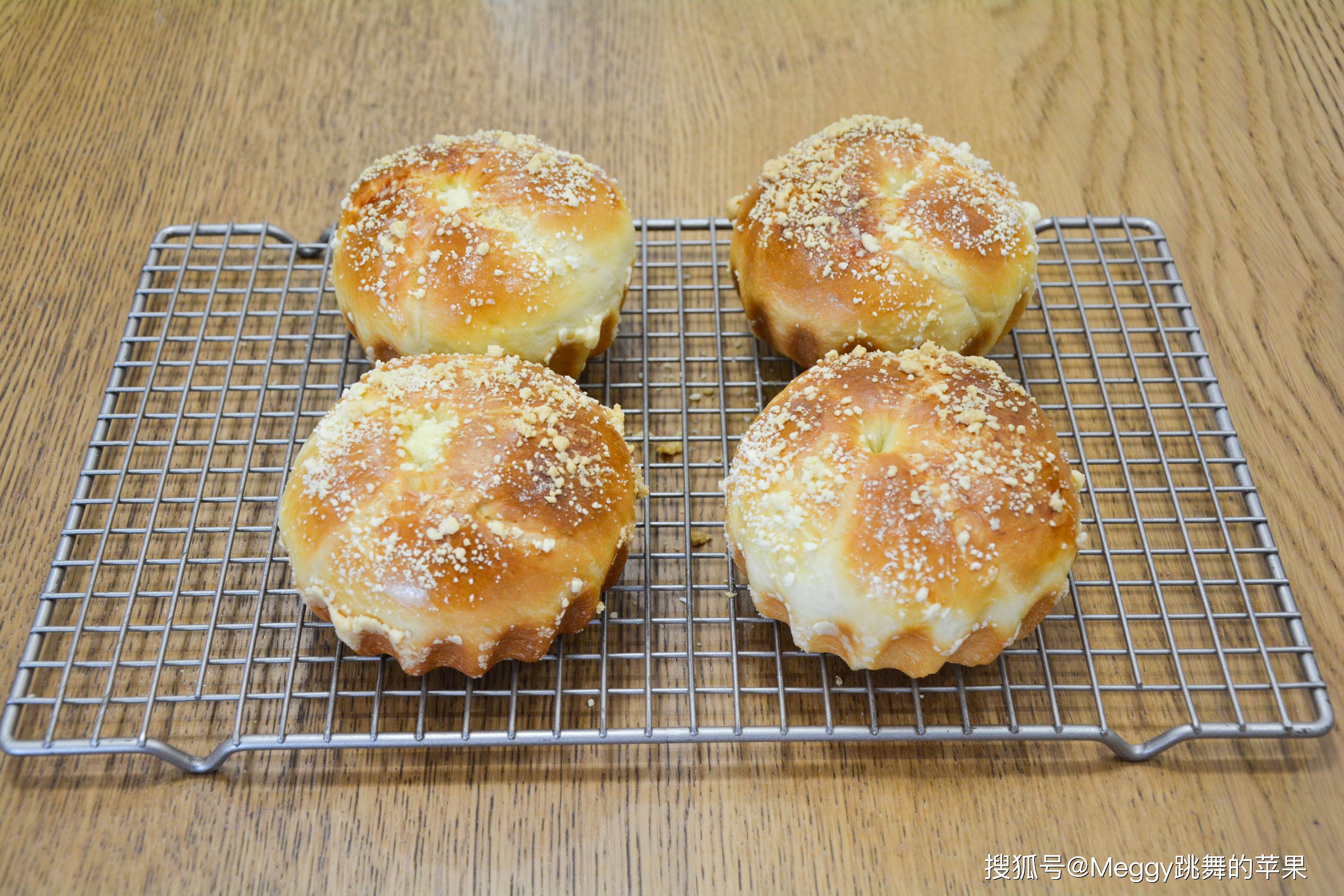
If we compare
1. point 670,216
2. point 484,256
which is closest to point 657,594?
point 484,256

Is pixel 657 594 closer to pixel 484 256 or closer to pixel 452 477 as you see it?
pixel 452 477

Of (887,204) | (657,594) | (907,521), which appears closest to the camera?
(907,521)

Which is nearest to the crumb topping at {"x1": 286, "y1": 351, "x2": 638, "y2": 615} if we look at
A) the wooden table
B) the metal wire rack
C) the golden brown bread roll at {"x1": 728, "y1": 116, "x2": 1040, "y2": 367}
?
the metal wire rack

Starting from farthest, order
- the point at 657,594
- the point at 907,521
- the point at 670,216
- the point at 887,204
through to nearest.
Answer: the point at 670,216
the point at 887,204
the point at 657,594
the point at 907,521

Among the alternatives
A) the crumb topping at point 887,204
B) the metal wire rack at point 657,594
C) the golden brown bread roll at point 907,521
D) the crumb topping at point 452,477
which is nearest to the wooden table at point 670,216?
the metal wire rack at point 657,594

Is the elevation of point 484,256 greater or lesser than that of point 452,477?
greater

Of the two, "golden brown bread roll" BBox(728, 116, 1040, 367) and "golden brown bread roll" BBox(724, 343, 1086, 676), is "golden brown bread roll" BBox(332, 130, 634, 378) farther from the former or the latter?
"golden brown bread roll" BBox(724, 343, 1086, 676)

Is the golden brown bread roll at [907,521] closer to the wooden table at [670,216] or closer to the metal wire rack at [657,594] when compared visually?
the metal wire rack at [657,594]
